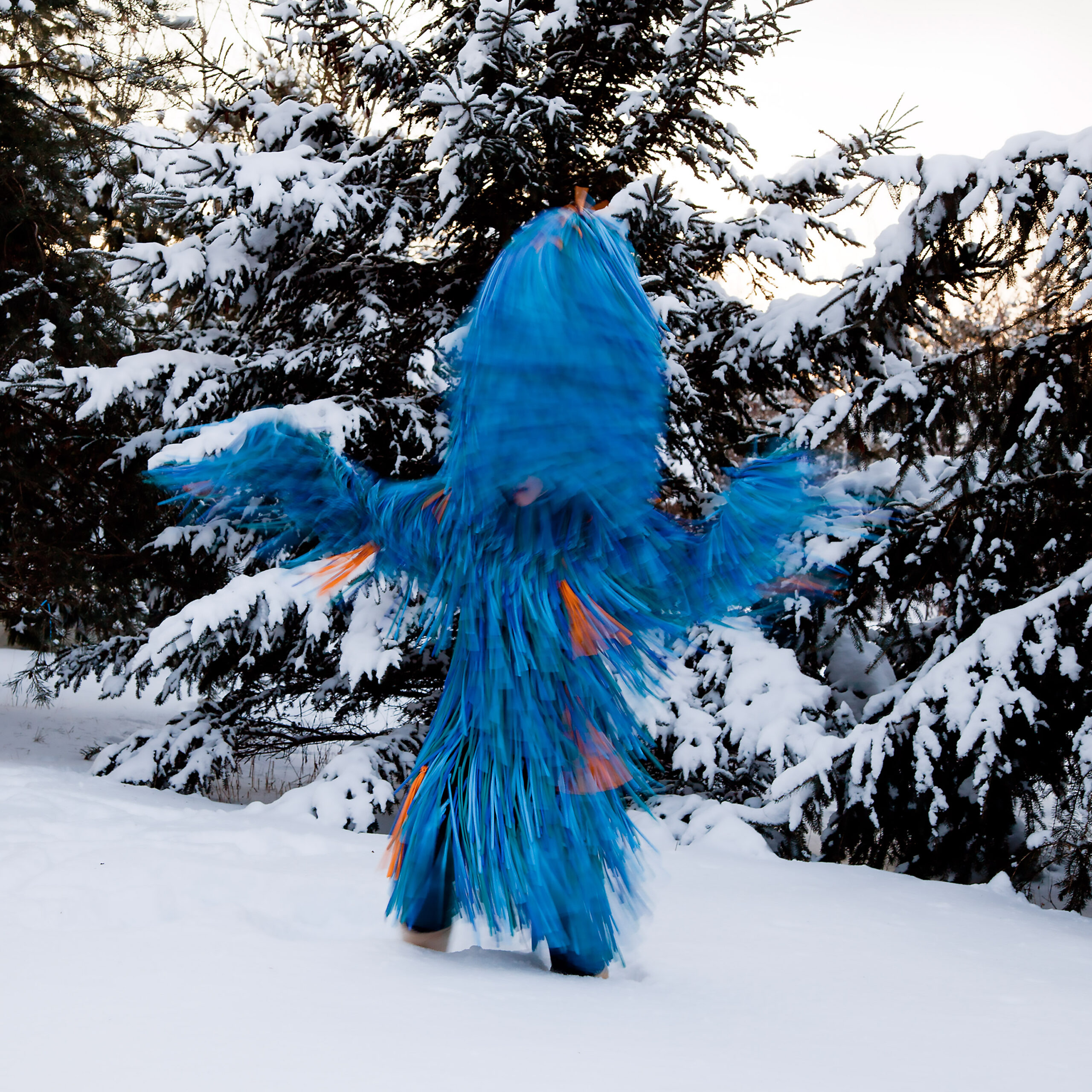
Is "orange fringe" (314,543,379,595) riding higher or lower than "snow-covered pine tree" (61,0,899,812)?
lower

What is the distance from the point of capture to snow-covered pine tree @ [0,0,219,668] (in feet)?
19.1

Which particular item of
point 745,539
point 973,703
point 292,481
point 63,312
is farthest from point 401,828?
point 63,312

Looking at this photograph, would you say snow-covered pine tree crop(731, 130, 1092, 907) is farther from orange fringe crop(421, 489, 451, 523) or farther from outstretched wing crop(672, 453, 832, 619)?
orange fringe crop(421, 489, 451, 523)

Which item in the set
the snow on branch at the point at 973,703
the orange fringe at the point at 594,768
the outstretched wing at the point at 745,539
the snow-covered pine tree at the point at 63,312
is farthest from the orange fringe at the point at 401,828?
the snow-covered pine tree at the point at 63,312

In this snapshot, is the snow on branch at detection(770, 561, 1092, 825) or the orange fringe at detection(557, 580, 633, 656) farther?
the snow on branch at detection(770, 561, 1092, 825)

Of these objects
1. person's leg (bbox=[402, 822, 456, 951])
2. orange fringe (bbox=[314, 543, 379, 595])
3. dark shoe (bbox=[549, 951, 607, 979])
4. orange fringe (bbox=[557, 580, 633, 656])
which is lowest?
dark shoe (bbox=[549, 951, 607, 979])

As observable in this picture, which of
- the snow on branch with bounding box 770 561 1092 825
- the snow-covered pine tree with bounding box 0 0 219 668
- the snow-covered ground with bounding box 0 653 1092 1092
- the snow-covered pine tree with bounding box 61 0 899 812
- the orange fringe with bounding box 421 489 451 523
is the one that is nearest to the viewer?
the snow-covered ground with bounding box 0 653 1092 1092

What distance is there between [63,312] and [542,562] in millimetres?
5251

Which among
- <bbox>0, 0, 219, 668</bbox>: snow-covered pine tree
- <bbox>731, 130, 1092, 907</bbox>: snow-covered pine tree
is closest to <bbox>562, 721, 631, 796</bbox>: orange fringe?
<bbox>731, 130, 1092, 907</bbox>: snow-covered pine tree

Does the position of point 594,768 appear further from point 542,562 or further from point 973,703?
point 973,703

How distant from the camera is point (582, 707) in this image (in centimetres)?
222

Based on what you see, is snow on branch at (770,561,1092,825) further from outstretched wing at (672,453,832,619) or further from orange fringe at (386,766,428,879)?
orange fringe at (386,766,428,879)

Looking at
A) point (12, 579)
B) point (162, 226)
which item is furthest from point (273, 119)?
point (12, 579)

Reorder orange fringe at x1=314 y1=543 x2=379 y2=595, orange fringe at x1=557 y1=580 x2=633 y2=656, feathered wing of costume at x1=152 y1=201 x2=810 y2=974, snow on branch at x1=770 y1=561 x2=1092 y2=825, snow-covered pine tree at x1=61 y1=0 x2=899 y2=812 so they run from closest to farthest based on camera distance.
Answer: feathered wing of costume at x1=152 y1=201 x2=810 y2=974, orange fringe at x1=557 y1=580 x2=633 y2=656, orange fringe at x1=314 y1=543 x2=379 y2=595, snow on branch at x1=770 y1=561 x2=1092 y2=825, snow-covered pine tree at x1=61 y1=0 x2=899 y2=812
